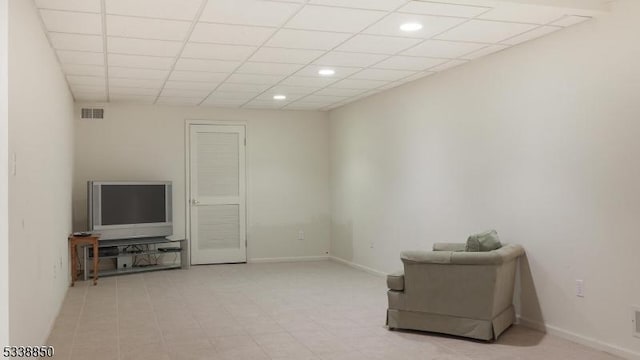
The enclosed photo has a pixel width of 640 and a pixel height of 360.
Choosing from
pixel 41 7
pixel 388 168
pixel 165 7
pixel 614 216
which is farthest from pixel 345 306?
pixel 41 7

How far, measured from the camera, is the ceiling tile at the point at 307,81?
6429mm

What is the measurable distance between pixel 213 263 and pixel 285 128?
2.40 meters

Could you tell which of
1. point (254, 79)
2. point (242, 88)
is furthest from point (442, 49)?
point (242, 88)

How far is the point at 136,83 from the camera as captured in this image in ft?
21.8

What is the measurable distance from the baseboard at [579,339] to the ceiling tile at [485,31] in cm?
238

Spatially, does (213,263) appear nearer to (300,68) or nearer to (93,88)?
(93,88)

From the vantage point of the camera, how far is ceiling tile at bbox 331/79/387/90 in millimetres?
6637

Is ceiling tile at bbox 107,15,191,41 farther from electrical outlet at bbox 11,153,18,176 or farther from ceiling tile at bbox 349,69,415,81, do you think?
ceiling tile at bbox 349,69,415,81

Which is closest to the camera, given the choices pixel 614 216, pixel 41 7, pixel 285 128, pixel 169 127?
pixel 41 7

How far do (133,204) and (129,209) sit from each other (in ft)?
0.29

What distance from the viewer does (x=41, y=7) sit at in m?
3.79

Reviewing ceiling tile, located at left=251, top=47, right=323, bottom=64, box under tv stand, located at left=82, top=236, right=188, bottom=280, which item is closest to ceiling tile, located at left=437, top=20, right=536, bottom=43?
ceiling tile, located at left=251, top=47, right=323, bottom=64

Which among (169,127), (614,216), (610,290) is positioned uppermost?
(169,127)

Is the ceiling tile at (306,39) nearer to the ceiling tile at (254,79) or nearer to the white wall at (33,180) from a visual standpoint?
the ceiling tile at (254,79)
